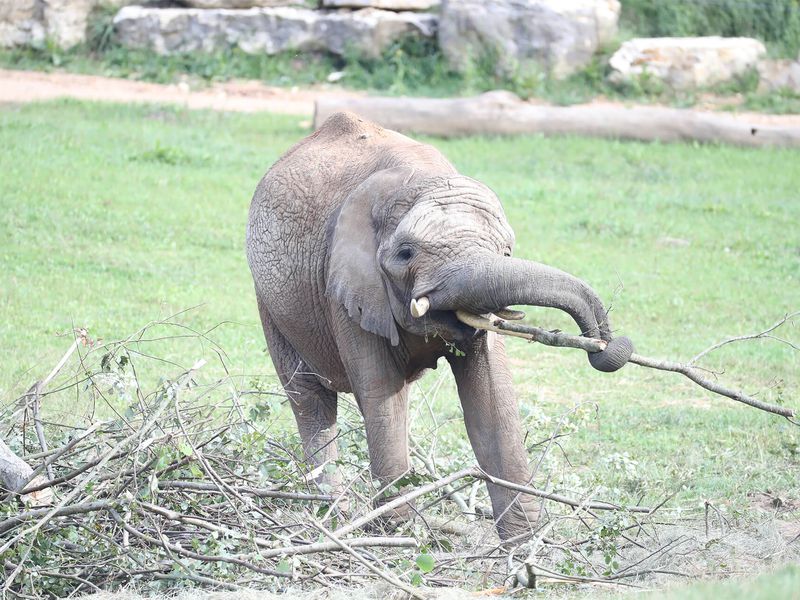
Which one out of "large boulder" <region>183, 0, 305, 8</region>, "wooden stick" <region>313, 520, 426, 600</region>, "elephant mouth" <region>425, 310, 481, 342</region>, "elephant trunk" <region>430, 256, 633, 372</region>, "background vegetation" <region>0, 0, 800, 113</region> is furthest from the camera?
"large boulder" <region>183, 0, 305, 8</region>

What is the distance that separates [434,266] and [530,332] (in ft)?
1.64

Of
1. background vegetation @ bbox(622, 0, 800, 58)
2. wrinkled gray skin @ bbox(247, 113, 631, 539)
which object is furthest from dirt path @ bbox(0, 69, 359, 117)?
wrinkled gray skin @ bbox(247, 113, 631, 539)

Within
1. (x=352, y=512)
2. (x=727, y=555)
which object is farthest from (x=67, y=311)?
(x=727, y=555)

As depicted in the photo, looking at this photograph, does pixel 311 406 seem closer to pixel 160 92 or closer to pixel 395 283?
pixel 395 283

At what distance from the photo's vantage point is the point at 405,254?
5.95m

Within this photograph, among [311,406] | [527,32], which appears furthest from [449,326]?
[527,32]

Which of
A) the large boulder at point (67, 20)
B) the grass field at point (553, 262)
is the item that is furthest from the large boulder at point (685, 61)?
the large boulder at point (67, 20)

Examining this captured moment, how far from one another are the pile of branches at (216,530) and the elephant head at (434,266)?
0.67 meters

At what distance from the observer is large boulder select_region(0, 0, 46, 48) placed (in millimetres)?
20250

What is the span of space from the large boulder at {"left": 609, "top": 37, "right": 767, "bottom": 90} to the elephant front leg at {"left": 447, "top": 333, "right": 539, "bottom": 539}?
14.3m

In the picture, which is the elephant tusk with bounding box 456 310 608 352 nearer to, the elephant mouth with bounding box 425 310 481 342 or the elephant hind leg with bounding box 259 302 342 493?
the elephant mouth with bounding box 425 310 481 342

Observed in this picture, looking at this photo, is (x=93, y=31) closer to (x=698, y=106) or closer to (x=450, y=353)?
(x=698, y=106)

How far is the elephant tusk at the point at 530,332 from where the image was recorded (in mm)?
5512

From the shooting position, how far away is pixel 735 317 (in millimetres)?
12383
